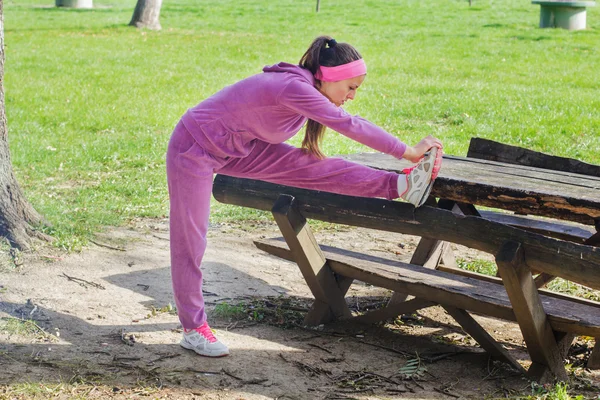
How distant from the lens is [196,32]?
21.1 meters

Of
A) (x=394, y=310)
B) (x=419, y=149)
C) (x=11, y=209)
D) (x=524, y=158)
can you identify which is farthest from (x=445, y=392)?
Answer: (x=11, y=209)

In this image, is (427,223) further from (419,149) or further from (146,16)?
(146,16)

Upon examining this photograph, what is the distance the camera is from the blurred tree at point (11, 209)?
553 centimetres

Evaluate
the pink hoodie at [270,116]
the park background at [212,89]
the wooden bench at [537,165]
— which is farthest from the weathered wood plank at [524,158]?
the park background at [212,89]

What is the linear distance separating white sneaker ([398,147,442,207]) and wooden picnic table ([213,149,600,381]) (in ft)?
0.31

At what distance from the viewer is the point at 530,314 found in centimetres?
382

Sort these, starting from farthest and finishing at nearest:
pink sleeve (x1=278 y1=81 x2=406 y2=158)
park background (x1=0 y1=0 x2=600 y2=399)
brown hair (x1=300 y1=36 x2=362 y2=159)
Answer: park background (x1=0 y1=0 x2=600 y2=399) < brown hair (x1=300 y1=36 x2=362 y2=159) < pink sleeve (x1=278 y1=81 x2=406 y2=158)

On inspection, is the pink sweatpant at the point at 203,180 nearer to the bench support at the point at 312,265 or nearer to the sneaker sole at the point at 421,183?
the sneaker sole at the point at 421,183

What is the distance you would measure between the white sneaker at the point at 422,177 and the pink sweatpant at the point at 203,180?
10 cm

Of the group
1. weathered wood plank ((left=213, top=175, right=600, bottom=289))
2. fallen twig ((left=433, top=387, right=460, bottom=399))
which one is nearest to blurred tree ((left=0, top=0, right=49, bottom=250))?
weathered wood plank ((left=213, top=175, right=600, bottom=289))

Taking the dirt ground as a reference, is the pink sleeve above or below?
above

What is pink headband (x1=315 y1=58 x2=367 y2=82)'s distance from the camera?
389 cm

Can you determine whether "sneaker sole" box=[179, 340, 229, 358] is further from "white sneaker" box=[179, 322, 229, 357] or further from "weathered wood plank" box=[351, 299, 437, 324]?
"weathered wood plank" box=[351, 299, 437, 324]

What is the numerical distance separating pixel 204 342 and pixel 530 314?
1596 millimetres
